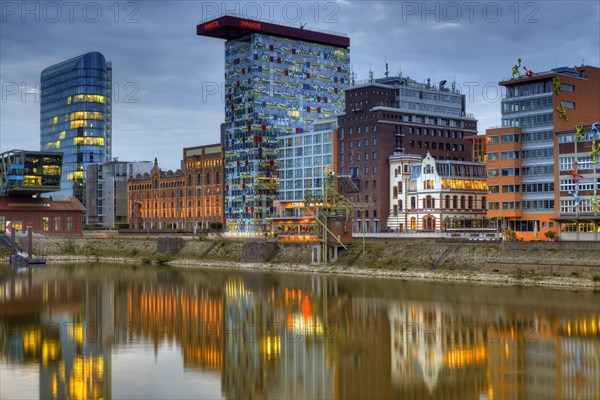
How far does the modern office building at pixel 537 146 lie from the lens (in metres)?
118

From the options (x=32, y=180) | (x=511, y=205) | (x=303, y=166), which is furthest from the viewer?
(x=32, y=180)

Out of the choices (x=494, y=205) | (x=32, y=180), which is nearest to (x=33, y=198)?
(x=32, y=180)

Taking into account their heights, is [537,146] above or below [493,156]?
above

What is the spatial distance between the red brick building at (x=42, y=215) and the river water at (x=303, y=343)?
3854 inches

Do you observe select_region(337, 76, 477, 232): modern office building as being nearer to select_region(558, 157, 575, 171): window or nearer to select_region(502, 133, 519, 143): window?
select_region(502, 133, 519, 143): window

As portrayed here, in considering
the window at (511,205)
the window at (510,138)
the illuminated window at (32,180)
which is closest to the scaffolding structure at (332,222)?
the window at (511,205)

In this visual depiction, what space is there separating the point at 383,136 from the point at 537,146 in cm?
4192

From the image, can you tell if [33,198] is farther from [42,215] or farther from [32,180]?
[32,180]

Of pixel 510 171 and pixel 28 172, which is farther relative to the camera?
pixel 28 172

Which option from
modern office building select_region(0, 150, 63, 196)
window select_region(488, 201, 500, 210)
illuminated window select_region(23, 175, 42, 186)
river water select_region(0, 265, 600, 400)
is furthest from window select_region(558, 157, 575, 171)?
illuminated window select_region(23, 175, 42, 186)

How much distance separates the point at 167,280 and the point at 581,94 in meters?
66.1

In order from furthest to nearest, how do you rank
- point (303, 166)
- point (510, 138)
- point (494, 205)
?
point (303, 166)
point (494, 205)
point (510, 138)

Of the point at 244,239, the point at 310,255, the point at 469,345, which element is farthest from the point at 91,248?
the point at 469,345

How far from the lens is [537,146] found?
120 meters
